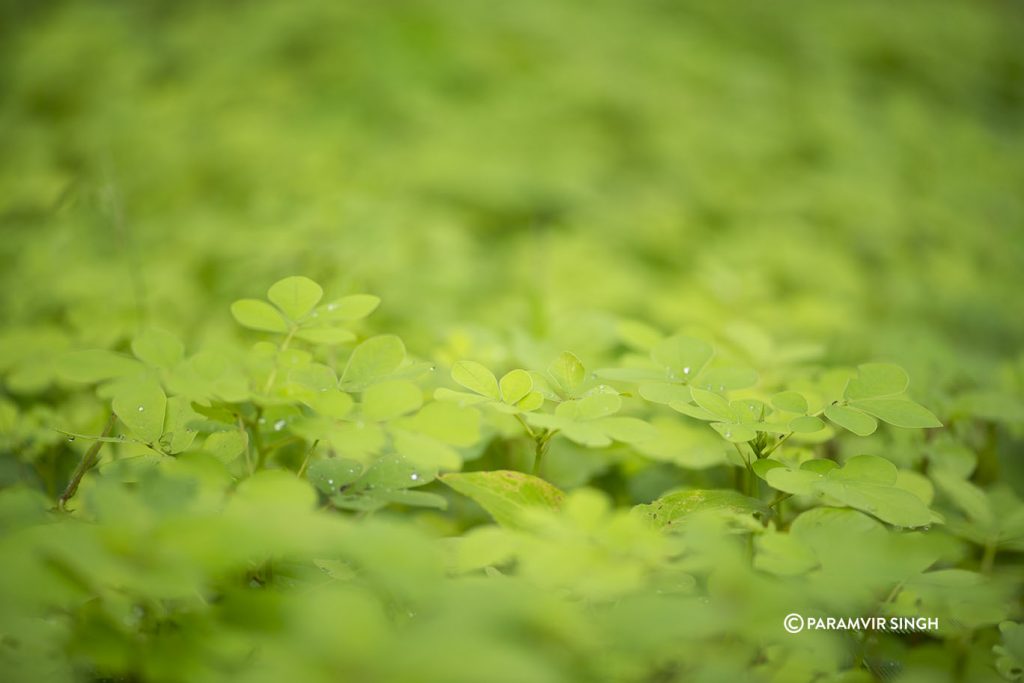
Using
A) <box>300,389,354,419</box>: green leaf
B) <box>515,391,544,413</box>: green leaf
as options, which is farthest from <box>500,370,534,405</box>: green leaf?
<box>300,389,354,419</box>: green leaf

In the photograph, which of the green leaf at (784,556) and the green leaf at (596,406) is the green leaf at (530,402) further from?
the green leaf at (784,556)

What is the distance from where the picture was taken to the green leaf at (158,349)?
93 centimetres

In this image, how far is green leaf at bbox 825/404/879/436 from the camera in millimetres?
879

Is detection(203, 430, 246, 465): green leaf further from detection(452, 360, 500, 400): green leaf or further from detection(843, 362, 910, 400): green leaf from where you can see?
detection(843, 362, 910, 400): green leaf

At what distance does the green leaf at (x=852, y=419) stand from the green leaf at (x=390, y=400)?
0.58 m

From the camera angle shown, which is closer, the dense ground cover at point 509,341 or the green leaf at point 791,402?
the dense ground cover at point 509,341

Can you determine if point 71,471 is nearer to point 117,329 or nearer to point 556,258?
point 117,329

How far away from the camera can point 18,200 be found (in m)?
2.39

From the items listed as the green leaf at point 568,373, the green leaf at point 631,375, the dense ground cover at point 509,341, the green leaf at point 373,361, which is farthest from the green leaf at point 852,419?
the green leaf at point 373,361

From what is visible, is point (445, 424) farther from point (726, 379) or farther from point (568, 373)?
point (726, 379)

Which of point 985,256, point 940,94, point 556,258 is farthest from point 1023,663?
point 940,94

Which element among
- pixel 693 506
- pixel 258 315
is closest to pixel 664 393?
pixel 693 506

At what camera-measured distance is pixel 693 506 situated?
94 cm

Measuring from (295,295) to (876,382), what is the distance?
2.92ft
